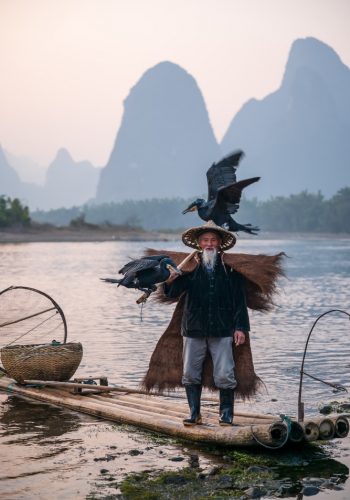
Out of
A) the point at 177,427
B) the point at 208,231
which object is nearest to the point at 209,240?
the point at 208,231

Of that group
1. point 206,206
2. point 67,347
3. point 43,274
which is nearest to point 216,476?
point 206,206

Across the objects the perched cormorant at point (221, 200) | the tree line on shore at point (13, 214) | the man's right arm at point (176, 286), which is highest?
the tree line on shore at point (13, 214)

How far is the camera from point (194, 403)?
21.0 feet

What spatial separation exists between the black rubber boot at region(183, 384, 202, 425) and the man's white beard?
94 cm

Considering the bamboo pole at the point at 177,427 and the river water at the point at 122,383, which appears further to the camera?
the bamboo pole at the point at 177,427

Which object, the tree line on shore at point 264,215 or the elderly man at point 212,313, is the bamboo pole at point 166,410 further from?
the tree line on shore at point 264,215

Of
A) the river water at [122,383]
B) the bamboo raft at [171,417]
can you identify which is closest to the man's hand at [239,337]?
the river water at [122,383]

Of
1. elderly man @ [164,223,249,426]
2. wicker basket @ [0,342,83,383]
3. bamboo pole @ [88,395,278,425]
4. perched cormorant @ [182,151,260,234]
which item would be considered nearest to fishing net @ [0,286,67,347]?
wicker basket @ [0,342,83,383]

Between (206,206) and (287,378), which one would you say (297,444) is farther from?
(287,378)

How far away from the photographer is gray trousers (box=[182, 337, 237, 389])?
6.29 metres

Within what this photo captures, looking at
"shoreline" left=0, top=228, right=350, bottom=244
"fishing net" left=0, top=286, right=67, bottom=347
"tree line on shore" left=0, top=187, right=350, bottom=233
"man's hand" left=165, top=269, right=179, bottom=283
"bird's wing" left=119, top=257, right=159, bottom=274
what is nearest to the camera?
"bird's wing" left=119, top=257, right=159, bottom=274

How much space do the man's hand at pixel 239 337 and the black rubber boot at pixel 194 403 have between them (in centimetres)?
52

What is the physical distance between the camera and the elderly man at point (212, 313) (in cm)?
627

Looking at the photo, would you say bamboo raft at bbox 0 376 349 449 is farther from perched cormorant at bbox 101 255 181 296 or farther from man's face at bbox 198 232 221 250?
man's face at bbox 198 232 221 250
